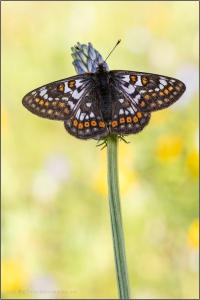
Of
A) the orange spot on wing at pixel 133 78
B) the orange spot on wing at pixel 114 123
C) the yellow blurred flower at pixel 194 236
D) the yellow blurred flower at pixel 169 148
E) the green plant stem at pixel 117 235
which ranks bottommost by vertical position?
the yellow blurred flower at pixel 194 236

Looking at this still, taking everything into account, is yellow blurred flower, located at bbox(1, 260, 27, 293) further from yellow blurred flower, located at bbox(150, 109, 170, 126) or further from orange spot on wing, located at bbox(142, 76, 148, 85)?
orange spot on wing, located at bbox(142, 76, 148, 85)

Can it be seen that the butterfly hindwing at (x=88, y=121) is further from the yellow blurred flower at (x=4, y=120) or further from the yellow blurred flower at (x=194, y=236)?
the yellow blurred flower at (x=4, y=120)

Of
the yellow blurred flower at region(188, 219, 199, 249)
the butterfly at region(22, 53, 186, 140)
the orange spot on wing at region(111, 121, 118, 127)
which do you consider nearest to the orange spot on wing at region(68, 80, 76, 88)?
the butterfly at region(22, 53, 186, 140)

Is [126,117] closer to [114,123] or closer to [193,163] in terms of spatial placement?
[114,123]

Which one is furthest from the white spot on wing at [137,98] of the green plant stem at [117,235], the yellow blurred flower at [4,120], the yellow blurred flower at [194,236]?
the yellow blurred flower at [4,120]

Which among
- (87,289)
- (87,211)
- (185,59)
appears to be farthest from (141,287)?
(185,59)

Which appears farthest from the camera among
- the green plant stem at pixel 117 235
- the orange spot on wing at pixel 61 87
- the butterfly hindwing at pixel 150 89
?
the orange spot on wing at pixel 61 87

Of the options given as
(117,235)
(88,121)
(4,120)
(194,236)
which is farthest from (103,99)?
(4,120)

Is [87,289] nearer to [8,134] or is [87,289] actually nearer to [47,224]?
[47,224]
